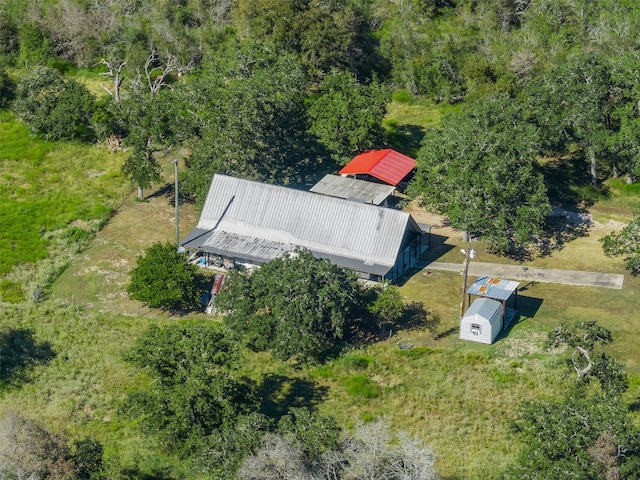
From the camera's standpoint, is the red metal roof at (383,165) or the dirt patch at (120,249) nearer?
the dirt patch at (120,249)

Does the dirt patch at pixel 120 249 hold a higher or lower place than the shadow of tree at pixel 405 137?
lower

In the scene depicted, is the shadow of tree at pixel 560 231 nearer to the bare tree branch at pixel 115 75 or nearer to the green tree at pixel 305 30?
the green tree at pixel 305 30

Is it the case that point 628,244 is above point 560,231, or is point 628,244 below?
above

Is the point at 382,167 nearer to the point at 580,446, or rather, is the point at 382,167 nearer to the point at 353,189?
the point at 353,189

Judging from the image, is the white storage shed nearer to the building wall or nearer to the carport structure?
the building wall

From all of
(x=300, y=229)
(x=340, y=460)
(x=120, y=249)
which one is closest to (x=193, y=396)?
(x=340, y=460)

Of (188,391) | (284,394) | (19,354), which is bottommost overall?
(19,354)

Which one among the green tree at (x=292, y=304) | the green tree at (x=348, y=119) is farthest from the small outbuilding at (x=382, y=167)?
the green tree at (x=292, y=304)
